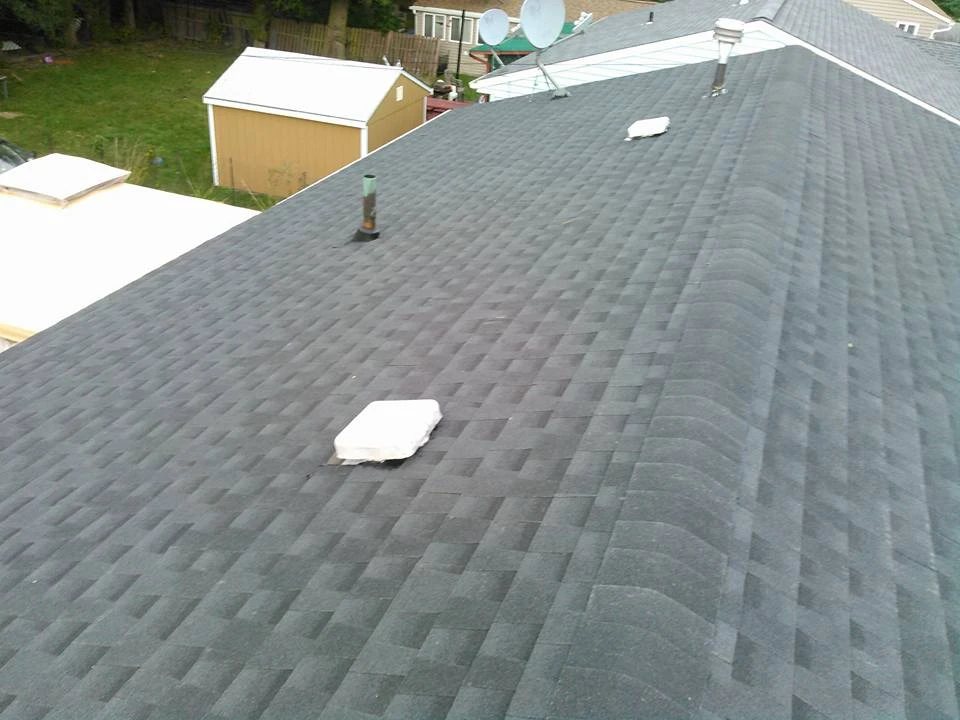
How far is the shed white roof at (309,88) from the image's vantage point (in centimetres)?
1792

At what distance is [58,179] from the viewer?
12352 mm

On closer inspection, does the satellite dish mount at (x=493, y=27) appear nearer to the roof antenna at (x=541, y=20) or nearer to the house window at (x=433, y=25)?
the roof antenna at (x=541, y=20)

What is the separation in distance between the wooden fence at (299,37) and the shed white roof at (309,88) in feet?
39.5

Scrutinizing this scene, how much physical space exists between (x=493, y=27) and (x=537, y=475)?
1563 centimetres

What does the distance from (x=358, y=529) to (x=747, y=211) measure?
3.83m

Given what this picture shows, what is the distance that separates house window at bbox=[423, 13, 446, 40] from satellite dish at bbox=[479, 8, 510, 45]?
1851 centimetres

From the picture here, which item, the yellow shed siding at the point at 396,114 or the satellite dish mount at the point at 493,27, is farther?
the yellow shed siding at the point at 396,114

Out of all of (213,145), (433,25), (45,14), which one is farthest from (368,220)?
(433,25)

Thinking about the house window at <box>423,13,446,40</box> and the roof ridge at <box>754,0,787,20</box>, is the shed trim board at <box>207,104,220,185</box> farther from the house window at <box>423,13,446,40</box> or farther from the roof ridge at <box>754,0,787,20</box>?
the house window at <box>423,13,446,40</box>

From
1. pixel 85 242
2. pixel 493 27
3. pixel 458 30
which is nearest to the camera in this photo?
pixel 85 242

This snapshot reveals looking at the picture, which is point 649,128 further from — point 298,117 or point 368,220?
point 298,117

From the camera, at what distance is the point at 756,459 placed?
336 cm

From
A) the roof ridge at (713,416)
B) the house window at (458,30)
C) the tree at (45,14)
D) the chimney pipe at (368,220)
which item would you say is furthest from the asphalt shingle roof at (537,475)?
the house window at (458,30)

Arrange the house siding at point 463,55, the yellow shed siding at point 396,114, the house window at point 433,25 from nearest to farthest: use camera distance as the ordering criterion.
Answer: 1. the yellow shed siding at point 396,114
2. the house siding at point 463,55
3. the house window at point 433,25
